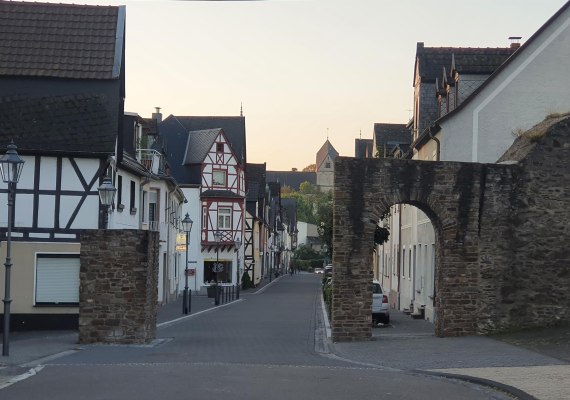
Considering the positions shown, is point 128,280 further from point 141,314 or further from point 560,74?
point 560,74

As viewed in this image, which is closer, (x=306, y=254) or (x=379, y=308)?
(x=379, y=308)

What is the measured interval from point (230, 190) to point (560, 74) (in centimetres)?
3874

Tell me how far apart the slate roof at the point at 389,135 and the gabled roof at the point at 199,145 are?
15580mm

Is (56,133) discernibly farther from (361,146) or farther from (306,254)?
(306,254)

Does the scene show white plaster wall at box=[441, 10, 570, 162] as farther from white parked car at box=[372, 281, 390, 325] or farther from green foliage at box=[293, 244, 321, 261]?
green foliage at box=[293, 244, 321, 261]

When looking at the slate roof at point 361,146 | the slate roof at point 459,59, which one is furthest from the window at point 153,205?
the slate roof at point 361,146

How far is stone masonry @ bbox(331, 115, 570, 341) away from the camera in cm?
2241

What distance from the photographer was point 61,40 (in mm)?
29109

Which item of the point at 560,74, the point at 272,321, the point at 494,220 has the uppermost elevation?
the point at 560,74

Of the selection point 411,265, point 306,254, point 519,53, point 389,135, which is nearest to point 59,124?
point 519,53

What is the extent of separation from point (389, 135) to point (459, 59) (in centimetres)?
2065

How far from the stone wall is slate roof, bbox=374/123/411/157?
28.9m

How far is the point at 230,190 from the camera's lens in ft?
212

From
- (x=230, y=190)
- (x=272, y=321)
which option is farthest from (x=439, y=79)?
(x=230, y=190)
